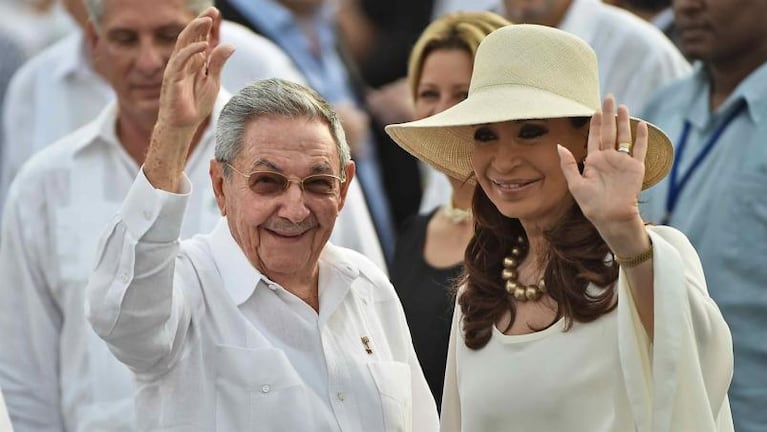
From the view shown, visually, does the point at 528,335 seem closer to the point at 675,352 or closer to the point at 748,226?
the point at 675,352

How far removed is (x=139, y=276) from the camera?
4555 mm

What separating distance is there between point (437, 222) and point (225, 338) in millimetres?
2003

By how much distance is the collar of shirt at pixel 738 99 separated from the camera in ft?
23.3

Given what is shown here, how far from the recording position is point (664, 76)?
26.7 feet

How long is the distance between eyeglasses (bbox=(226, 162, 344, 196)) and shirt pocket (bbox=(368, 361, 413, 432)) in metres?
0.49

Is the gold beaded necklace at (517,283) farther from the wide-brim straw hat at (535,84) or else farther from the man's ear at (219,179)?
the man's ear at (219,179)

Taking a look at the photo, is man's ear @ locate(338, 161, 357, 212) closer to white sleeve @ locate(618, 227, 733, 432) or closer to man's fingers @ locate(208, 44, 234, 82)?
man's fingers @ locate(208, 44, 234, 82)

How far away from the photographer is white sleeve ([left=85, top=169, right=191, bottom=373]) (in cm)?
456

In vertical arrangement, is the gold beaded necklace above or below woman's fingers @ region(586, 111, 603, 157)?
below

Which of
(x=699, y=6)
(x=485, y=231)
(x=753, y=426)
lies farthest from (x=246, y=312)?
(x=699, y=6)

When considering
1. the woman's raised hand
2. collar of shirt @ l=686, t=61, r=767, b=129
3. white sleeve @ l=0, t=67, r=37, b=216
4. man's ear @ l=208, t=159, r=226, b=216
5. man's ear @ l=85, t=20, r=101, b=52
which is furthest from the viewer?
white sleeve @ l=0, t=67, r=37, b=216

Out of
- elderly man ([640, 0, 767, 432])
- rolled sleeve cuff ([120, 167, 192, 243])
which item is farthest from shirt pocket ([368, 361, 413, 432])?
elderly man ([640, 0, 767, 432])

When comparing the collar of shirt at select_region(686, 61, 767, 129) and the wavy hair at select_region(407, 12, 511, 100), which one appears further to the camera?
the collar of shirt at select_region(686, 61, 767, 129)

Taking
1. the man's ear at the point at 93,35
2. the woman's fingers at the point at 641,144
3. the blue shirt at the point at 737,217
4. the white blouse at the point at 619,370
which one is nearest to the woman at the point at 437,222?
the blue shirt at the point at 737,217
